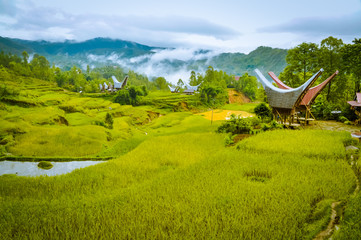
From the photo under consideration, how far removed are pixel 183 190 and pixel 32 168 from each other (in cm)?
616

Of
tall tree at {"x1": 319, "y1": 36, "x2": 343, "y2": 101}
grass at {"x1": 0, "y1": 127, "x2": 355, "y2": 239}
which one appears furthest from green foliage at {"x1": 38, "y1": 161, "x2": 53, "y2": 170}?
tall tree at {"x1": 319, "y1": 36, "x2": 343, "y2": 101}

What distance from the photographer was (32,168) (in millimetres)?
7543

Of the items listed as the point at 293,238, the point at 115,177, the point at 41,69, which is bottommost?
the point at 115,177

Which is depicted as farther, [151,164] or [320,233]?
[151,164]

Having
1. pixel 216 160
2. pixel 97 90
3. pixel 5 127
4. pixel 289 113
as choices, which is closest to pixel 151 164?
pixel 216 160

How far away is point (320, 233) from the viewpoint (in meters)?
3.37

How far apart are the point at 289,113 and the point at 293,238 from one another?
11.3m

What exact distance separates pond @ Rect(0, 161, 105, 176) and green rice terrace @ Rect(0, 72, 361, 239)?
334 millimetres

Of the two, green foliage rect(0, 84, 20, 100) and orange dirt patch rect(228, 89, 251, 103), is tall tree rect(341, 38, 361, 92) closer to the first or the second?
green foliage rect(0, 84, 20, 100)

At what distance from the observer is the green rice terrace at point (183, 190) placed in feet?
11.7

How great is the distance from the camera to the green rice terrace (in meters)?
3.57

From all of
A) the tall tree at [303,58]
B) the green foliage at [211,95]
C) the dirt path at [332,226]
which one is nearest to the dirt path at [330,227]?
the dirt path at [332,226]

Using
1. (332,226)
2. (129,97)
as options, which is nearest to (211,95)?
(129,97)

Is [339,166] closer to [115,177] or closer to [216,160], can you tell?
[216,160]
